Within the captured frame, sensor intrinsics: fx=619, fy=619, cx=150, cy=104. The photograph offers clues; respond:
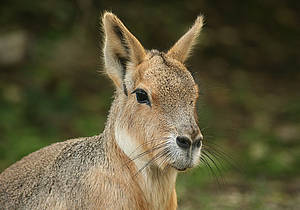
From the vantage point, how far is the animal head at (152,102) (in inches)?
165

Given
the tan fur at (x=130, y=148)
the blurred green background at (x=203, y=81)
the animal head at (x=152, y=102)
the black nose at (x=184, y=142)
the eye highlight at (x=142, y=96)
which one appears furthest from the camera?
the blurred green background at (x=203, y=81)

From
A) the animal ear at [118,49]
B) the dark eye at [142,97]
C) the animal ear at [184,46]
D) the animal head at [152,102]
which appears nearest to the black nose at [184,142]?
the animal head at [152,102]

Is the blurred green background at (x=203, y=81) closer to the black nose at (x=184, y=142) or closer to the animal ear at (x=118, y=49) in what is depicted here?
the animal ear at (x=118, y=49)

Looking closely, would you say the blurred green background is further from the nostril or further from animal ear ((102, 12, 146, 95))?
the nostril

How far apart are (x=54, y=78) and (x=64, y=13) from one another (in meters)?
1.08

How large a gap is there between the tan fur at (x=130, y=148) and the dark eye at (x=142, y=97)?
0.10 feet

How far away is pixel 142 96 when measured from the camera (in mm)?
4445

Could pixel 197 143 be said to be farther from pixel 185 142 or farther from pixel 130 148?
pixel 130 148

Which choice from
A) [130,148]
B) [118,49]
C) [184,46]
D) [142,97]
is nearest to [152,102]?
[142,97]

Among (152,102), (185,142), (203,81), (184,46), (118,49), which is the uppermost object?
(203,81)

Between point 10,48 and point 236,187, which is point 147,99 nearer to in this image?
point 236,187

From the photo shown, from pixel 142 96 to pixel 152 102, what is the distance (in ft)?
0.38

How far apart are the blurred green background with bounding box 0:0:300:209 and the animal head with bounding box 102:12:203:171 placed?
277cm

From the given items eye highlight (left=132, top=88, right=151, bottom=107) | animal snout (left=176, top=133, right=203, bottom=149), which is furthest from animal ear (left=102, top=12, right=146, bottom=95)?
animal snout (left=176, top=133, right=203, bottom=149)
